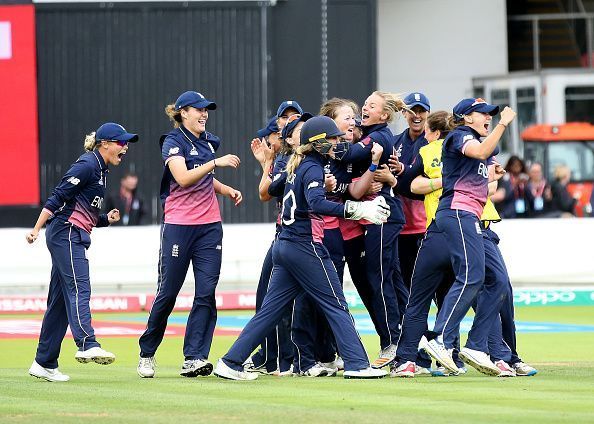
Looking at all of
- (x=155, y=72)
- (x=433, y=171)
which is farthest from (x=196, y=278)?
(x=155, y=72)

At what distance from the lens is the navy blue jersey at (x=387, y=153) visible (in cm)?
1165

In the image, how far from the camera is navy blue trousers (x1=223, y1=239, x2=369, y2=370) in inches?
432

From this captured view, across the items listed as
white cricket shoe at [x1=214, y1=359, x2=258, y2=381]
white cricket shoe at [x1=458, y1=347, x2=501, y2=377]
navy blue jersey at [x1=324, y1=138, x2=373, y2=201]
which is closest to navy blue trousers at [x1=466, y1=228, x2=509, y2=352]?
white cricket shoe at [x1=458, y1=347, x2=501, y2=377]

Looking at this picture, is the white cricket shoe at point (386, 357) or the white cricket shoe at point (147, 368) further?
the white cricket shoe at point (386, 357)

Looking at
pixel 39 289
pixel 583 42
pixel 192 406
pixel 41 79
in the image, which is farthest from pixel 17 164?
pixel 583 42

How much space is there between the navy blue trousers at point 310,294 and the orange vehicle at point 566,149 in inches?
896

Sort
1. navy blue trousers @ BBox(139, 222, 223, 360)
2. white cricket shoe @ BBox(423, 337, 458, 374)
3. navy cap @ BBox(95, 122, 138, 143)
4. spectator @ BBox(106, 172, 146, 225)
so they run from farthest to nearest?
spectator @ BBox(106, 172, 146, 225), navy cap @ BBox(95, 122, 138, 143), navy blue trousers @ BBox(139, 222, 223, 360), white cricket shoe @ BBox(423, 337, 458, 374)

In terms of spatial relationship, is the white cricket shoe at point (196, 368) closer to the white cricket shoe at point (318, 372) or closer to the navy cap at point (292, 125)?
the white cricket shoe at point (318, 372)

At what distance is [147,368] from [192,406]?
2372 mm

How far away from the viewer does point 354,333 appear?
10977mm

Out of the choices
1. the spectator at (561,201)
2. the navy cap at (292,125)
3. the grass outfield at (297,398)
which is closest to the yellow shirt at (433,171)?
the navy cap at (292,125)

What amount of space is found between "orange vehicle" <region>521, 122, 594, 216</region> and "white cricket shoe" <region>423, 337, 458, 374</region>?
73.7 ft

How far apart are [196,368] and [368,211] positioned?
197cm

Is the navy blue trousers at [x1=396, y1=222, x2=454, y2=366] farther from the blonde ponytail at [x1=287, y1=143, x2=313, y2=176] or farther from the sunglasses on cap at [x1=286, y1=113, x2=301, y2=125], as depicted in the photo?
the sunglasses on cap at [x1=286, y1=113, x2=301, y2=125]
